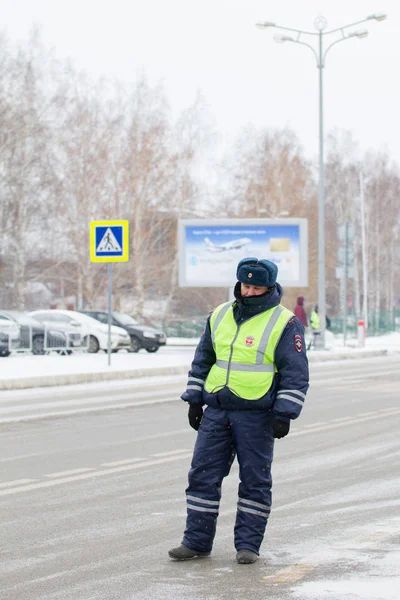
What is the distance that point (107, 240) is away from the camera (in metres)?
23.5

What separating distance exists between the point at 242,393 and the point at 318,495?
2.66 metres

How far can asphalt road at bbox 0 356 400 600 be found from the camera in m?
5.87

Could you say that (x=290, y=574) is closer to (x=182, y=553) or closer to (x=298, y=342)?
(x=182, y=553)

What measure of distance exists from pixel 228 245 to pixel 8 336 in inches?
523

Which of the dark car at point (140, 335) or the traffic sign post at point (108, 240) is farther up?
the traffic sign post at point (108, 240)

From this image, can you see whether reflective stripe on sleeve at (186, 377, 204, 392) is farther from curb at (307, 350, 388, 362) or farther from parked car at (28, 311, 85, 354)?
curb at (307, 350, 388, 362)

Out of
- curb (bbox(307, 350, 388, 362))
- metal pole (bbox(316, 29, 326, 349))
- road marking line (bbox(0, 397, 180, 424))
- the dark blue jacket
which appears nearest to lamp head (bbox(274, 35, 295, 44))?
metal pole (bbox(316, 29, 326, 349))

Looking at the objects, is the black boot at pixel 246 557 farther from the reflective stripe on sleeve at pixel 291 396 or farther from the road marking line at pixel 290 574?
the reflective stripe on sleeve at pixel 291 396

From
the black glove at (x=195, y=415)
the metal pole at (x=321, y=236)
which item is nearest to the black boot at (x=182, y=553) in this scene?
the black glove at (x=195, y=415)

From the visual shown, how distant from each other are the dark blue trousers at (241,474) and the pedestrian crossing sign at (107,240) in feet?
55.9

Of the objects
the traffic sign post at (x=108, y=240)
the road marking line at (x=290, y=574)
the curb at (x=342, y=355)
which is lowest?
the curb at (x=342, y=355)

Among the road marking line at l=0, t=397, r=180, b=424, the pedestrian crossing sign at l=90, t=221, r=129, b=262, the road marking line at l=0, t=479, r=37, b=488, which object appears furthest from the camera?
the pedestrian crossing sign at l=90, t=221, r=129, b=262

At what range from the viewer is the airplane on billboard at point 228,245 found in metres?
40.4

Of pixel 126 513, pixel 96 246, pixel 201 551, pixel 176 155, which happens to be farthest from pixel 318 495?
pixel 176 155
